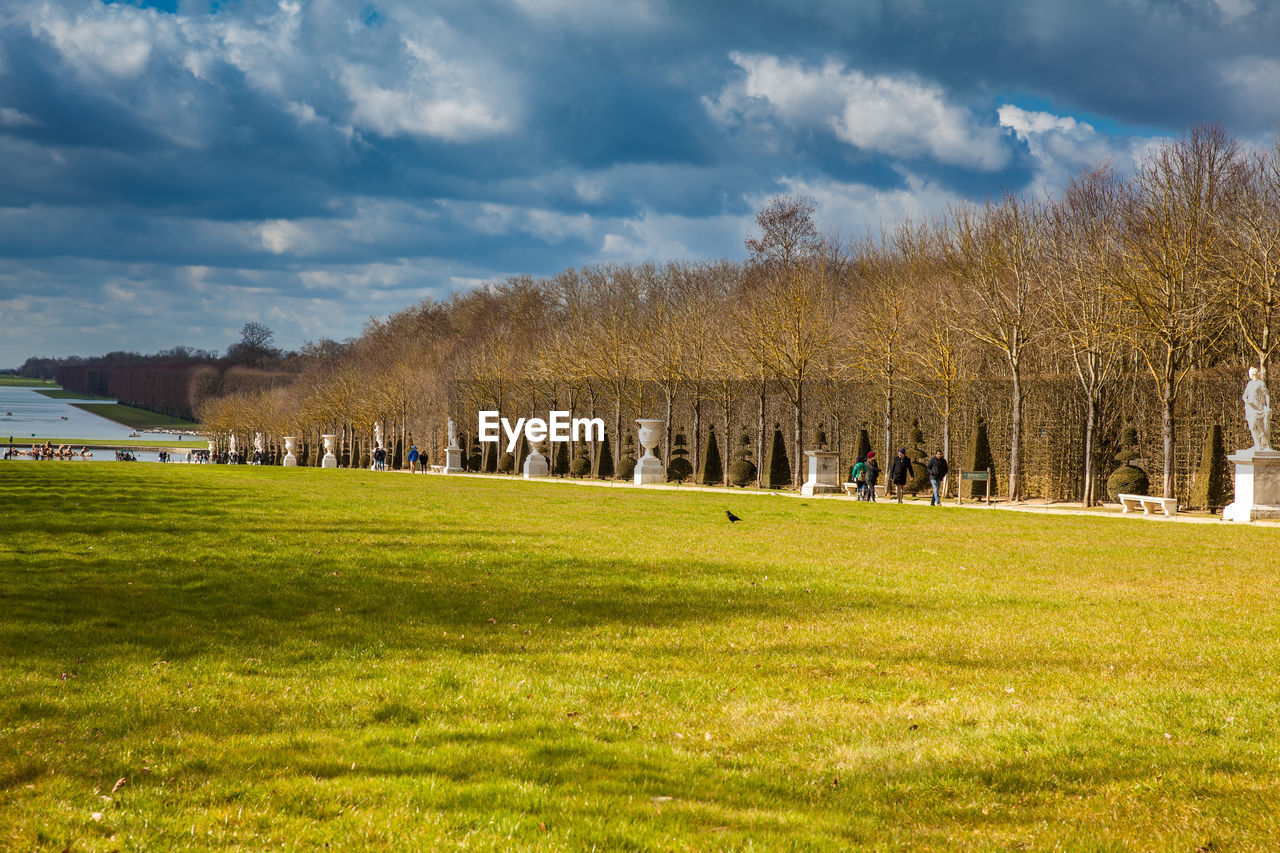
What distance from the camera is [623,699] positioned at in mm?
6891

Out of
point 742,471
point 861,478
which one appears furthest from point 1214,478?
point 742,471

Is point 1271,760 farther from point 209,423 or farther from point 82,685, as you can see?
point 209,423

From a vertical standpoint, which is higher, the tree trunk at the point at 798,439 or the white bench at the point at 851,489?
the tree trunk at the point at 798,439

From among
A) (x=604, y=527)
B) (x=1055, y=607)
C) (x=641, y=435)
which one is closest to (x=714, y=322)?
(x=641, y=435)

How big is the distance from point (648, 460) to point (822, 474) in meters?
11.5

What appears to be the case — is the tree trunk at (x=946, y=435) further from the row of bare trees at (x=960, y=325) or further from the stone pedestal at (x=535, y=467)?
the stone pedestal at (x=535, y=467)

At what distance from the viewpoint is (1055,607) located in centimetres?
1091

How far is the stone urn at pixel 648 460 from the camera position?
143ft

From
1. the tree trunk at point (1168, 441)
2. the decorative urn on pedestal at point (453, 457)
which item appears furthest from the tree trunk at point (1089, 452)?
the decorative urn on pedestal at point (453, 457)

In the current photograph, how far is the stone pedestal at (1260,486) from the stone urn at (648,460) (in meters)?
24.6

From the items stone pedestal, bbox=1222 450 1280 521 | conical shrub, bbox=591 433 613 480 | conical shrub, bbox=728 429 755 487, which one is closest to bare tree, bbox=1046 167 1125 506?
stone pedestal, bbox=1222 450 1280 521

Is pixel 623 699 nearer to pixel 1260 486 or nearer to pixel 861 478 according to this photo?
pixel 1260 486

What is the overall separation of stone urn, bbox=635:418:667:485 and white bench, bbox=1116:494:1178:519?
20.4 meters

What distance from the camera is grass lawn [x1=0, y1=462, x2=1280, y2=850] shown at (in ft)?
15.2
